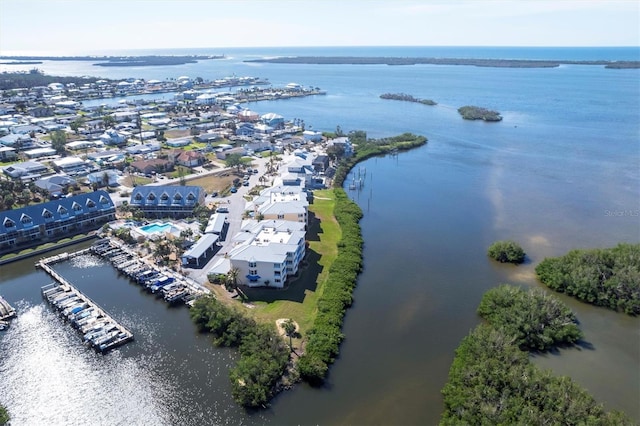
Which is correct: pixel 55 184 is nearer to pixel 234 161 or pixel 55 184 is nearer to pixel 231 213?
pixel 234 161

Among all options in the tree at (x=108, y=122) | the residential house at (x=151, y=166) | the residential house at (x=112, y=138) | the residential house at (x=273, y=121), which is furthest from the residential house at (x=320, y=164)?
the tree at (x=108, y=122)

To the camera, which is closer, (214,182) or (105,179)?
(105,179)

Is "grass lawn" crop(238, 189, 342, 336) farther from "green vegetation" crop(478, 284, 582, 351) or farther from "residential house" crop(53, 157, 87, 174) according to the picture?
"residential house" crop(53, 157, 87, 174)

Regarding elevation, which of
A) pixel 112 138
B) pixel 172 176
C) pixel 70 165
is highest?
pixel 112 138

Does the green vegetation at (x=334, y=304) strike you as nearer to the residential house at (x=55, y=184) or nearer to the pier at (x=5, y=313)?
the pier at (x=5, y=313)

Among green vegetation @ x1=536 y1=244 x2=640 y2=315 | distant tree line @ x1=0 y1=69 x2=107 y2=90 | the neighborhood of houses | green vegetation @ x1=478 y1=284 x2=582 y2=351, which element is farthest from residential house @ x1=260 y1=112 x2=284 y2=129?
distant tree line @ x1=0 y1=69 x2=107 y2=90

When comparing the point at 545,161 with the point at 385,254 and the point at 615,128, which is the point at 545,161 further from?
the point at 385,254

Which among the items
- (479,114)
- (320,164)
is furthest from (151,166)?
(479,114)
